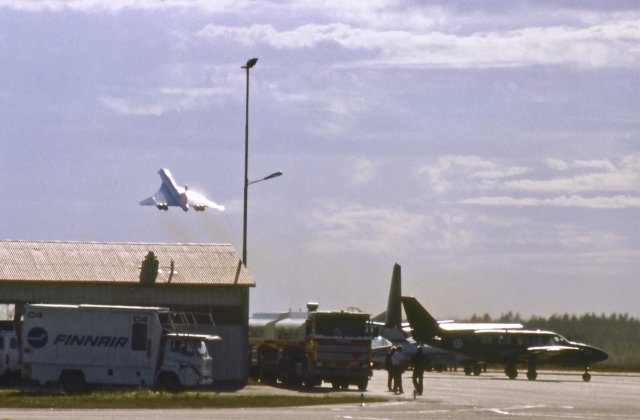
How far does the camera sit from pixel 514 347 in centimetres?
7462

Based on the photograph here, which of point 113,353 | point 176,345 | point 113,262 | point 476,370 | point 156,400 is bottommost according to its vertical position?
point 156,400

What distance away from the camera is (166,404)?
128ft

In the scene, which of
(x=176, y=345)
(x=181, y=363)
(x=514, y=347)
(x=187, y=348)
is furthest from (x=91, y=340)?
(x=514, y=347)

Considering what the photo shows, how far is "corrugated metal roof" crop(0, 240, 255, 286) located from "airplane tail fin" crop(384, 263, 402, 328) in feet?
188

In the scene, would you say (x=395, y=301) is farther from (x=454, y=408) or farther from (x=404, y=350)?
(x=454, y=408)

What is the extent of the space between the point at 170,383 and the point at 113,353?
2247 mm

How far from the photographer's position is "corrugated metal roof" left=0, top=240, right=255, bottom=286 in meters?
55.0

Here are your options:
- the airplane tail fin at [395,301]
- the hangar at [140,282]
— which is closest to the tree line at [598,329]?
the airplane tail fin at [395,301]

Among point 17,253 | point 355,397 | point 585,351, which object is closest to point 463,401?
point 355,397

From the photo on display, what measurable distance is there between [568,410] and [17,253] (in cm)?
2739

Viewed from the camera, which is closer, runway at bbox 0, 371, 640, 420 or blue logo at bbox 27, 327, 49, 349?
runway at bbox 0, 371, 640, 420

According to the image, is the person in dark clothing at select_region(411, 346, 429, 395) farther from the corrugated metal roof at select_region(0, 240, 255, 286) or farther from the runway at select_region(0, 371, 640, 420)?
the corrugated metal roof at select_region(0, 240, 255, 286)

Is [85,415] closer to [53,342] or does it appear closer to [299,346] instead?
[53,342]

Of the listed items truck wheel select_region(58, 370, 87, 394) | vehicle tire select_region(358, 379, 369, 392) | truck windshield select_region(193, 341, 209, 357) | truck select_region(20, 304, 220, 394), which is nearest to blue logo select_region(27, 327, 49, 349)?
truck select_region(20, 304, 220, 394)
